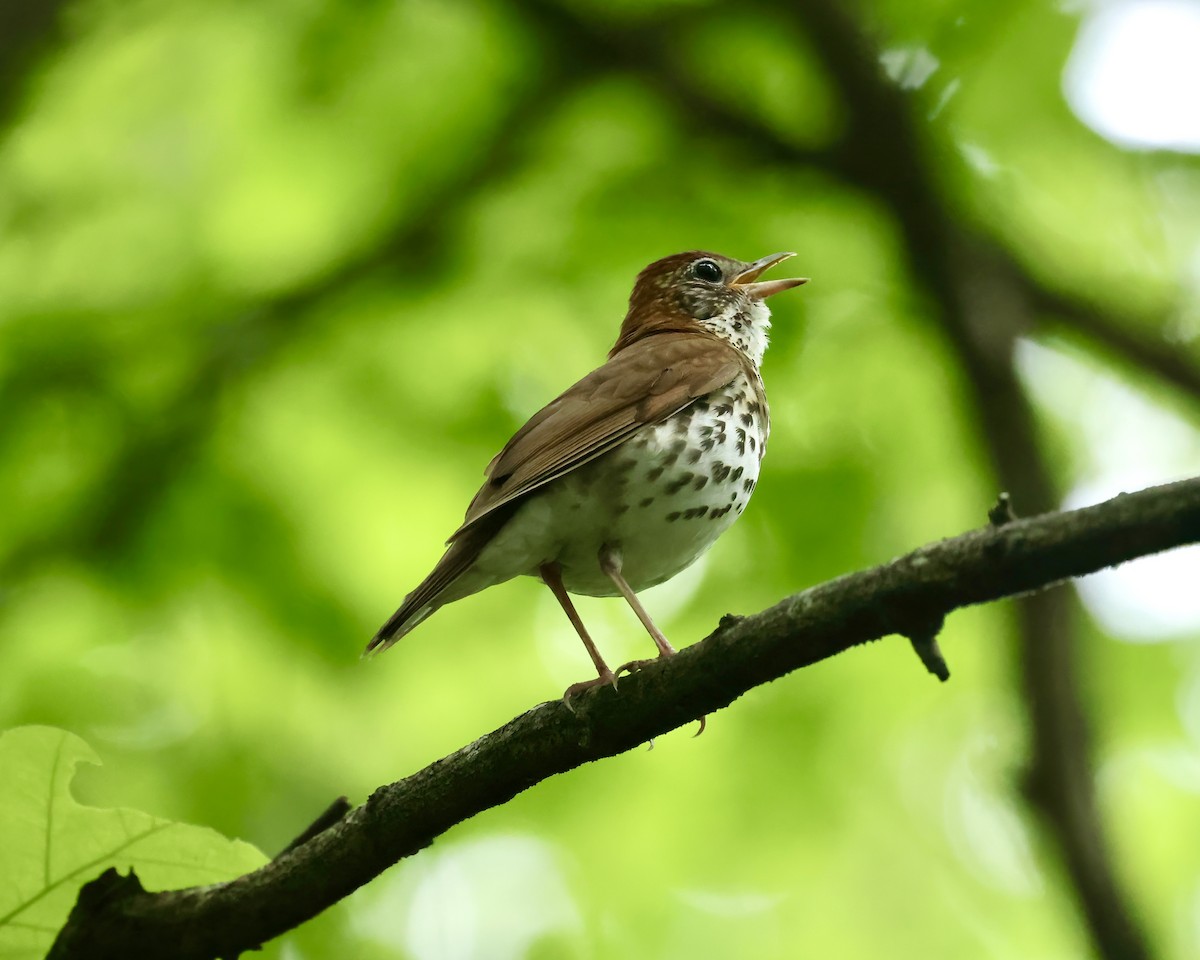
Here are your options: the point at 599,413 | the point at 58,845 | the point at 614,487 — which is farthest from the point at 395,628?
the point at 58,845

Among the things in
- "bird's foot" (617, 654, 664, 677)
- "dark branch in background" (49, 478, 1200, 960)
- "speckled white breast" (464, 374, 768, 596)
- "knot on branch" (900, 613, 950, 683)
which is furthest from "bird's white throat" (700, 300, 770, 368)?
"knot on branch" (900, 613, 950, 683)

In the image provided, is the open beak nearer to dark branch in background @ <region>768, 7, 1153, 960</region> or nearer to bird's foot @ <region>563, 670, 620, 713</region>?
dark branch in background @ <region>768, 7, 1153, 960</region>

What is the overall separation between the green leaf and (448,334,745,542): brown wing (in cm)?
155

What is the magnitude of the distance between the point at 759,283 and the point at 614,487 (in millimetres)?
1826

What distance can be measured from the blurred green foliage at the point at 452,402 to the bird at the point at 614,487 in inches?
77.9

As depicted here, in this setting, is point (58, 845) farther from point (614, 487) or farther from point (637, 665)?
point (614, 487)

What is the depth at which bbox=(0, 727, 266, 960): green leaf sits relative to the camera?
274 cm

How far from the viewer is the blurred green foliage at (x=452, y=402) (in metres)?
6.78

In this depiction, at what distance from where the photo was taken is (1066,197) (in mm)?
7082

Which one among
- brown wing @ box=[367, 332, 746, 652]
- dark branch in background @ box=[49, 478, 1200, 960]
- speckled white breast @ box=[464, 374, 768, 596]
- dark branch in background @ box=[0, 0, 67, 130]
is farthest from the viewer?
dark branch in background @ box=[0, 0, 67, 130]

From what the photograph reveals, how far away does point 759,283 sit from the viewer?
6.02 meters

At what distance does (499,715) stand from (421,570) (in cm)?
93

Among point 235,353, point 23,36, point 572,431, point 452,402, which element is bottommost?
point 452,402

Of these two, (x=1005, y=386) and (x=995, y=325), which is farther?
(x=995, y=325)
